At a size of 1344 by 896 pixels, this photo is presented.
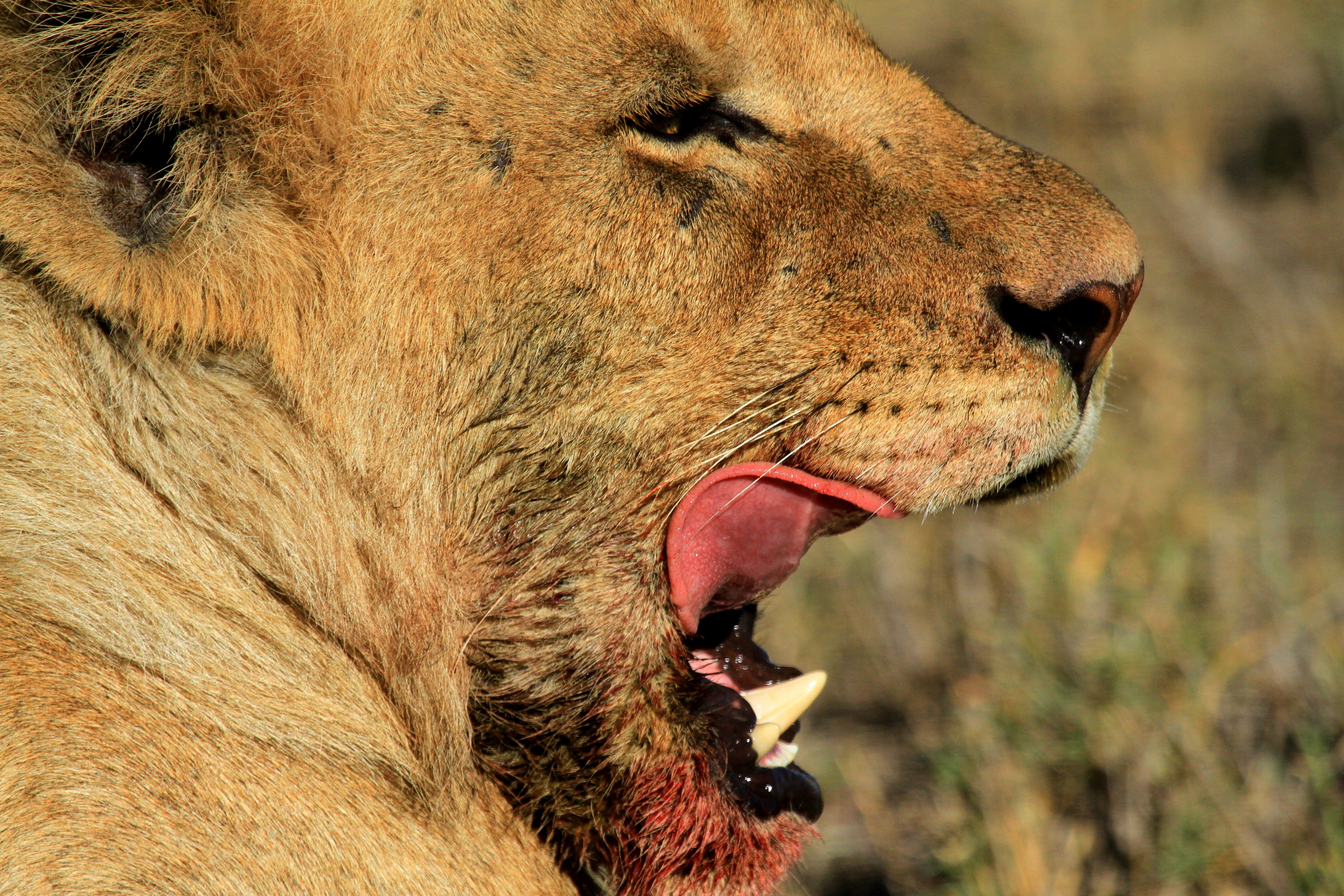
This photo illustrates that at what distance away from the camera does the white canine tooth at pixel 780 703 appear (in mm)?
2086

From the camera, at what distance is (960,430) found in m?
2.00

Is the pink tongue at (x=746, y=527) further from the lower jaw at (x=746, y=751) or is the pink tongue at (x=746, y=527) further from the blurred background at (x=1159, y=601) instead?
the blurred background at (x=1159, y=601)

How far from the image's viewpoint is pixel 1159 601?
315cm

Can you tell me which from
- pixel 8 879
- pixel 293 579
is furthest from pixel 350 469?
pixel 8 879

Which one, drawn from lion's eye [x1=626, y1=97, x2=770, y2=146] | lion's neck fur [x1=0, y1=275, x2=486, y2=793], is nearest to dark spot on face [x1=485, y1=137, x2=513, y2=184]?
lion's eye [x1=626, y1=97, x2=770, y2=146]

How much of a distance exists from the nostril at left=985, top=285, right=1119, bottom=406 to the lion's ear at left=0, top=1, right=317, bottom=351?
1.04 m

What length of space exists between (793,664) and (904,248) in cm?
180

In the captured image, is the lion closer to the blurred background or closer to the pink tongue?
the pink tongue

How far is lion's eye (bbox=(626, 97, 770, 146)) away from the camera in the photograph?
2051 millimetres

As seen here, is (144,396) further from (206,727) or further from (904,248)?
(904,248)

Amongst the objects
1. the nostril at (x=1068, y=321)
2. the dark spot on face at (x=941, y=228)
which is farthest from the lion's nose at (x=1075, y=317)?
the dark spot on face at (x=941, y=228)

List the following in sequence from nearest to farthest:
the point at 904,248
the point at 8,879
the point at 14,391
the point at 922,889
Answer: the point at 8,879
the point at 14,391
the point at 904,248
the point at 922,889

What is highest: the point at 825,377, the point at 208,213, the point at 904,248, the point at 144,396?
the point at 904,248

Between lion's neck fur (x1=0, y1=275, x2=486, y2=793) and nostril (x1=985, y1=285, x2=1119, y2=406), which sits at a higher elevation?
nostril (x1=985, y1=285, x2=1119, y2=406)
